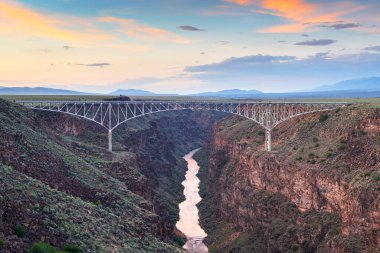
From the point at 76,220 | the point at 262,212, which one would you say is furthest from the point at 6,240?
the point at 262,212

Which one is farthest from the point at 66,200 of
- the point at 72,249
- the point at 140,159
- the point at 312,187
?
the point at 140,159

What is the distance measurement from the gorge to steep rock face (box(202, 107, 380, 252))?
0.15 meters

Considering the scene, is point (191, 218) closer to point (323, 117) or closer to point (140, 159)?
point (140, 159)

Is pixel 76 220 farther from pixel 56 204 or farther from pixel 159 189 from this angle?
pixel 159 189

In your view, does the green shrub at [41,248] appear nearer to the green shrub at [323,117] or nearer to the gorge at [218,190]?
the gorge at [218,190]

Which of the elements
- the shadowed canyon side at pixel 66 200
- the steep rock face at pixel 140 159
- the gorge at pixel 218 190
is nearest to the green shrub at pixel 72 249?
the shadowed canyon side at pixel 66 200

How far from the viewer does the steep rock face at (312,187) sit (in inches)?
2240

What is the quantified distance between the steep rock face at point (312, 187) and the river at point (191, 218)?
10.2ft

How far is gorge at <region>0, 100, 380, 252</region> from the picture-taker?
110 feet

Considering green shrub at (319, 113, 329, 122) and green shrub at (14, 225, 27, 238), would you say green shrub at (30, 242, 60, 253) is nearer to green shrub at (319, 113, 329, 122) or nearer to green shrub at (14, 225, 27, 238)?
green shrub at (14, 225, 27, 238)

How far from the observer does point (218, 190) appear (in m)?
101

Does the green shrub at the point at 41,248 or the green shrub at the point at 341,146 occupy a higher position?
the green shrub at the point at 341,146

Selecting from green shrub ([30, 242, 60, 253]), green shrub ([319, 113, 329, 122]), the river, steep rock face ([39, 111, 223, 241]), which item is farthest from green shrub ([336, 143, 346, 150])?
green shrub ([30, 242, 60, 253])

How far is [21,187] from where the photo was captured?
33.7m
